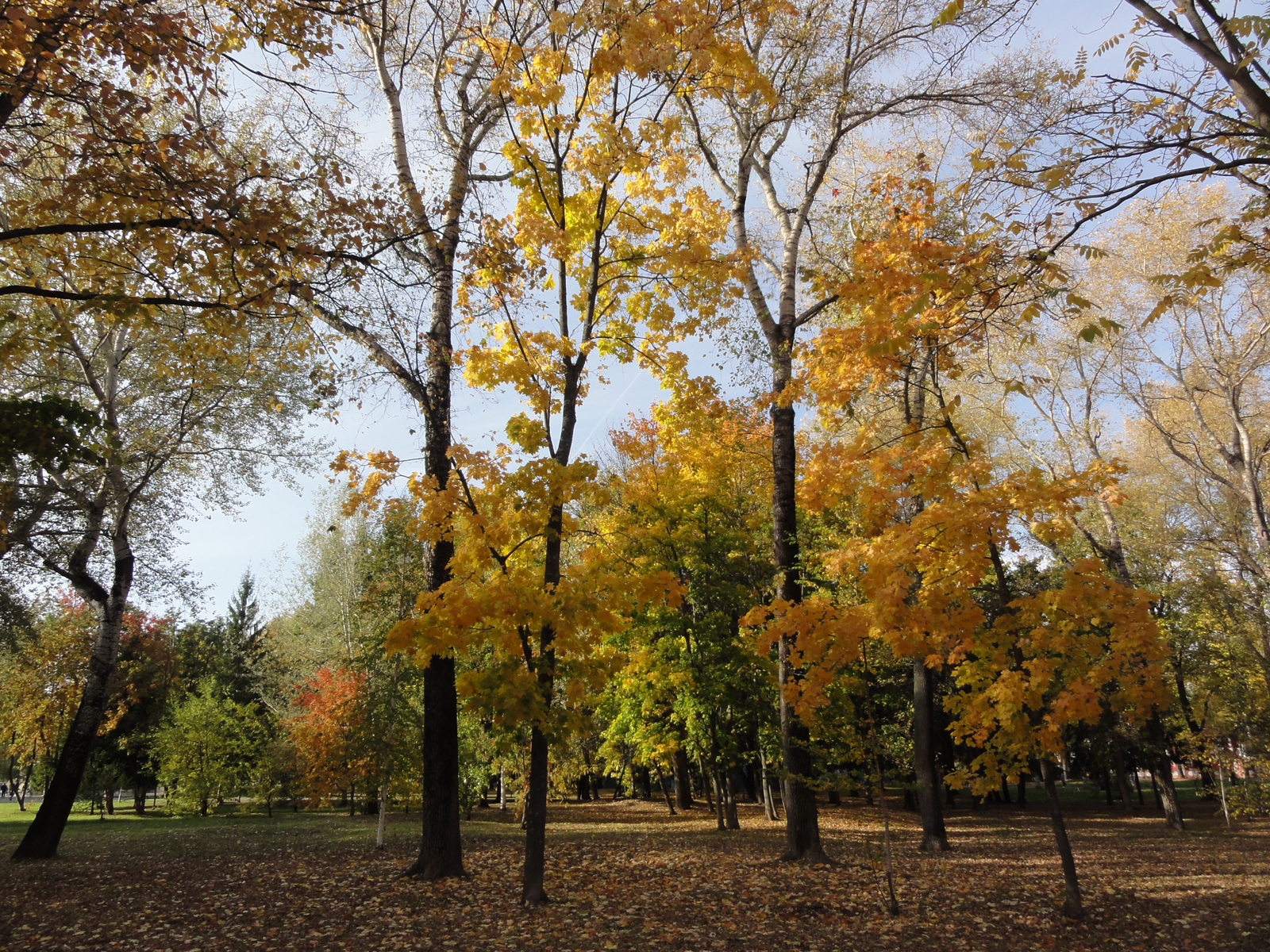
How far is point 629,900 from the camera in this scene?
6727 mm

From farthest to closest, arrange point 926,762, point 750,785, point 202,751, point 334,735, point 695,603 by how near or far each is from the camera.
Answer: point 750,785
point 202,751
point 695,603
point 334,735
point 926,762

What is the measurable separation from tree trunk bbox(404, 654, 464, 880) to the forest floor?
331 millimetres

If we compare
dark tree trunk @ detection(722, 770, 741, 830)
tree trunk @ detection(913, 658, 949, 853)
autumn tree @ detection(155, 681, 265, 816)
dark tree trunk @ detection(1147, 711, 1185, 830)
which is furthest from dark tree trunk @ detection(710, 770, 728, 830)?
autumn tree @ detection(155, 681, 265, 816)

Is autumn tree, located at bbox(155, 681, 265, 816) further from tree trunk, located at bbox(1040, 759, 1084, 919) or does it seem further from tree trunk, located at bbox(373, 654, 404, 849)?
tree trunk, located at bbox(1040, 759, 1084, 919)

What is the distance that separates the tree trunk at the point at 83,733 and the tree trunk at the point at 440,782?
5.78 metres

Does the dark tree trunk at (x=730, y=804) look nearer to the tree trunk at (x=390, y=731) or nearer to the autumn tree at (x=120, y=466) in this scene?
the tree trunk at (x=390, y=731)

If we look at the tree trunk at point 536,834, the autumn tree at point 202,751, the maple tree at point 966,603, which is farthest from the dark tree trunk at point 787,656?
the autumn tree at point 202,751

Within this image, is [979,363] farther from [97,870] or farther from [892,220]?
[97,870]

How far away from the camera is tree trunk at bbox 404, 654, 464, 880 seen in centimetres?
775

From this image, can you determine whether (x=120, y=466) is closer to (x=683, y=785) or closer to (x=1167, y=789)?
(x=683, y=785)

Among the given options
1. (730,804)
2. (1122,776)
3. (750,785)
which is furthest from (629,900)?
(1122,776)

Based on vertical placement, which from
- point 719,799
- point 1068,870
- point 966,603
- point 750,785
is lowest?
point 750,785

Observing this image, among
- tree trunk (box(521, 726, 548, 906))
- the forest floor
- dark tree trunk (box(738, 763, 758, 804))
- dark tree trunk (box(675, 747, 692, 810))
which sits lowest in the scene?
dark tree trunk (box(738, 763, 758, 804))

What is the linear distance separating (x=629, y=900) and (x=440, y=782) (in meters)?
2.60
